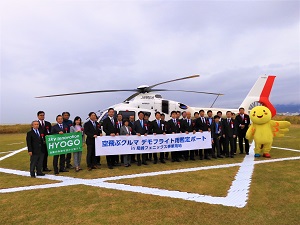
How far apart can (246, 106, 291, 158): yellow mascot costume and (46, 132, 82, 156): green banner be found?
20.0 ft

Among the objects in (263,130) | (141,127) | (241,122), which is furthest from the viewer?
(241,122)

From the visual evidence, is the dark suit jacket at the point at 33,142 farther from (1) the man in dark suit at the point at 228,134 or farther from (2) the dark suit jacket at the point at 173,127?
(1) the man in dark suit at the point at 228,134

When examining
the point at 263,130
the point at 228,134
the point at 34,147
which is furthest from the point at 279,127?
the point at 34,147

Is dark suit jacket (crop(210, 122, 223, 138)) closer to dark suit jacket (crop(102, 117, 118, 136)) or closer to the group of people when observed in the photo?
the group of people

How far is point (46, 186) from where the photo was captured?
5.86 m

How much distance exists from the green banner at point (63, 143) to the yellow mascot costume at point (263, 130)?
608 centimetres

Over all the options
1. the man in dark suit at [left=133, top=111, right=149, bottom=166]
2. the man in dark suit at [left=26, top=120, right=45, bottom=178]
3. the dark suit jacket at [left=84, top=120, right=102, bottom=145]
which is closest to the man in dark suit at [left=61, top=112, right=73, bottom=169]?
the dark suit jacket at [left=84, top=120, right=102, bottom=145]

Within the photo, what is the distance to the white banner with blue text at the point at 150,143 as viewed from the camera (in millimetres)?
7648

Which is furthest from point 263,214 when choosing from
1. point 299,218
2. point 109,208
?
point 109,208

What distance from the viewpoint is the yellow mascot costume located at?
8.80 metres

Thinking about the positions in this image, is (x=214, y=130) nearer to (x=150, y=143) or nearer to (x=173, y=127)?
(x=173, y=127)

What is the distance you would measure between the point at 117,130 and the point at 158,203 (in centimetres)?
398

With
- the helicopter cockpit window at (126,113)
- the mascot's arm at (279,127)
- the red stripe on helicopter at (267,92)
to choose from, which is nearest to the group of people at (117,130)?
the mascot's arm at (279,127)

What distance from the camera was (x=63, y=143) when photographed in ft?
23.8
